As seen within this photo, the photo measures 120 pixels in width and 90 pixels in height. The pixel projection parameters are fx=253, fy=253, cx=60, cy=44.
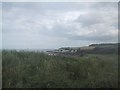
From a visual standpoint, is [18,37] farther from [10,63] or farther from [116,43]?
[116,43]

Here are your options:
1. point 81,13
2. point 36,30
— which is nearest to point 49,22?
point 36,30

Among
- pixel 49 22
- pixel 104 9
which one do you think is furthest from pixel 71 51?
pixel 104 9

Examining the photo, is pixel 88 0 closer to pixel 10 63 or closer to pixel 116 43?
pixel 116 43

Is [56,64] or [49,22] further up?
[49,22]

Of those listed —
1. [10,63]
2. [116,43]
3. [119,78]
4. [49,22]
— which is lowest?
[119,78]

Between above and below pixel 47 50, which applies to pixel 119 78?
below

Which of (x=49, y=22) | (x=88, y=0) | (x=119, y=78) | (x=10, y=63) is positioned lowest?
(x=119, y=78)
